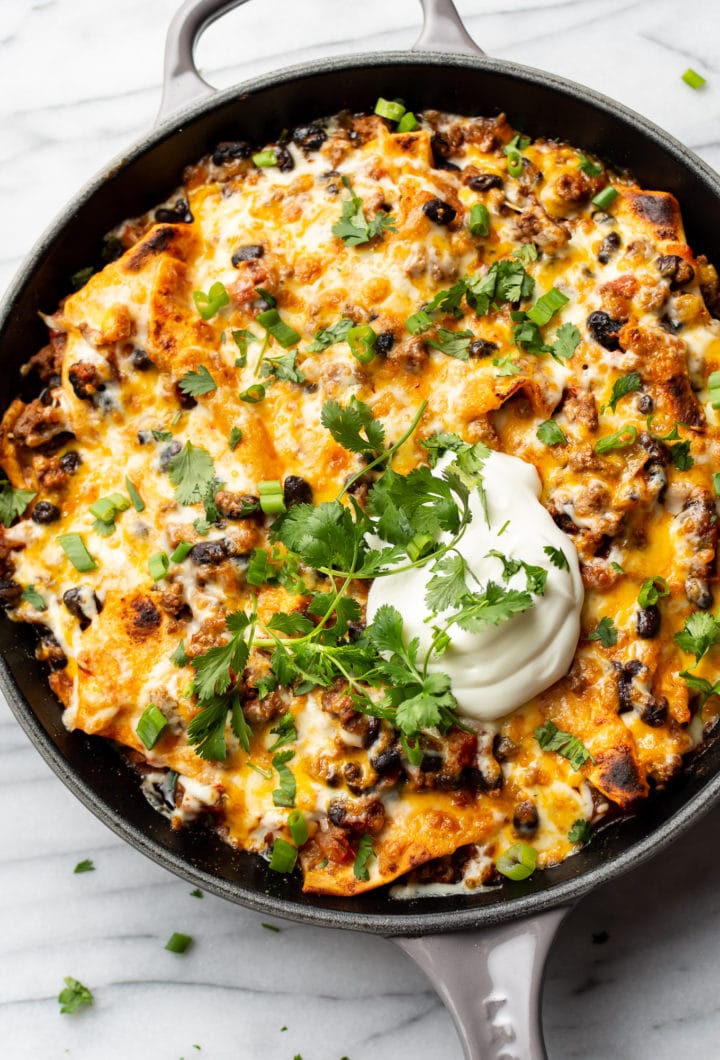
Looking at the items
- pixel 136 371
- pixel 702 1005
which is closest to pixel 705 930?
pixel 702 1005

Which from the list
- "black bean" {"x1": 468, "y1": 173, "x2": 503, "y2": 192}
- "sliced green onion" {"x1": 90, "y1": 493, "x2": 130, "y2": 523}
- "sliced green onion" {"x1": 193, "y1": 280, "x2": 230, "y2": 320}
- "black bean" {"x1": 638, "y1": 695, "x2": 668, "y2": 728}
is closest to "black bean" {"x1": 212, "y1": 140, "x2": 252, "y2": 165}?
"sliced green onion" {"x1": 193, "y1": 280, "x2": 230, "y2": 320}

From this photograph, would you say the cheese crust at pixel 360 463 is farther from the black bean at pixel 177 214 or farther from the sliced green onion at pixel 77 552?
the black bean at pixel 177 214

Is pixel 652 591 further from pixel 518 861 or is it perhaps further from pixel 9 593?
pixel 9 593

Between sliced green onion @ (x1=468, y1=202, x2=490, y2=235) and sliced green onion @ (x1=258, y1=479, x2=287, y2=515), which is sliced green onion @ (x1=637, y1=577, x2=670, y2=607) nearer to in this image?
sliced green onion @ (x1=258, y1=479, x2=287, y2=515)

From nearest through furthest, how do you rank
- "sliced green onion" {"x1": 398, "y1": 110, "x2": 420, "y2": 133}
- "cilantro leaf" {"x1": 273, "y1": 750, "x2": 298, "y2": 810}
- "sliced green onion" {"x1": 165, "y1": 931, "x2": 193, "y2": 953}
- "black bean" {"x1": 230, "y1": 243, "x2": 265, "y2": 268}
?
1. "cilantro leaf" {"x1": 273, "y1": 750, "x2": 298, "y2": 810}
2. "black bean" {"x1": 230, "y1": 243, "x2": 265, "y2": 268}
3. "sliced green onion" {"x1": 398, "y1": 110, "x2": 420, "y2": 133}
4. "sliced green onion" {"x1": 165, "y1": 931, "x2": 193, "y2": 953}

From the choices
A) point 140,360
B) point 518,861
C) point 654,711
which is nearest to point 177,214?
point 140,360

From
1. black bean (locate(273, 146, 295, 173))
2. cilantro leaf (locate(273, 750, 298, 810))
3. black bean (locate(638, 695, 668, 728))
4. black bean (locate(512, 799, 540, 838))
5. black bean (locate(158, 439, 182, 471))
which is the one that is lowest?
black bean (locate(512, 799, 540, 838))

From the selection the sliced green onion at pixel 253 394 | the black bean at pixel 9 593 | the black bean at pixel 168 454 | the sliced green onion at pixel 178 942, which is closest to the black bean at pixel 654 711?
the sliced green onion at pixel 253 394

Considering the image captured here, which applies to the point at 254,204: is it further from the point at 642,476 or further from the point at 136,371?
the point at 642,476
